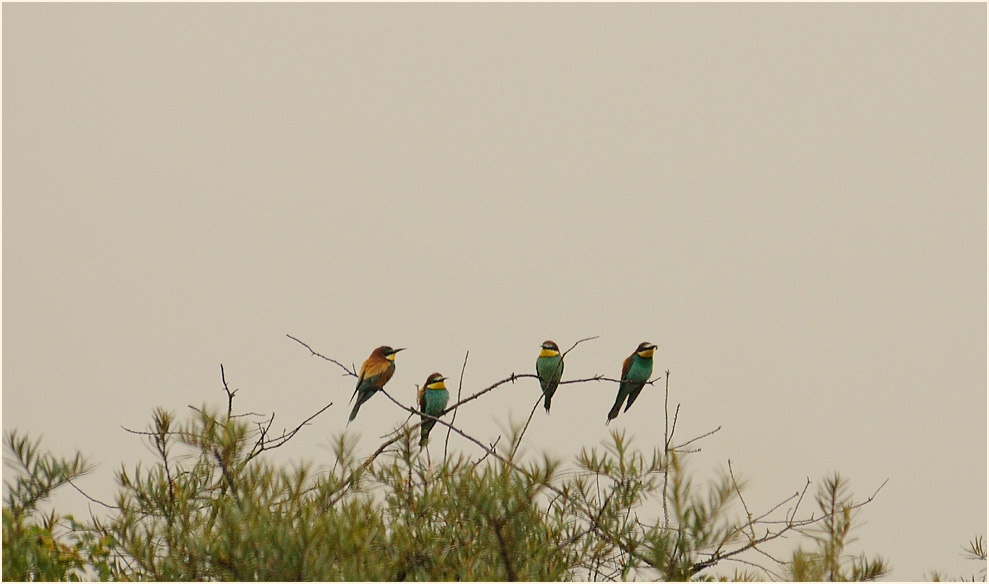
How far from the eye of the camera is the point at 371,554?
1644 millimetres

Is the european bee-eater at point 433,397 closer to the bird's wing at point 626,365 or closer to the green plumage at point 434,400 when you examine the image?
the green plumage at point 434,400

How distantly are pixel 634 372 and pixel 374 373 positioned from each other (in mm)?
1157

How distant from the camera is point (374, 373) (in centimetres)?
401

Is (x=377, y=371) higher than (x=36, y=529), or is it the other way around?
(x=377, y=371)

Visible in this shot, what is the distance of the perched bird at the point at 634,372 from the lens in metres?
3.88

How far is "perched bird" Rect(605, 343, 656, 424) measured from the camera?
388cm

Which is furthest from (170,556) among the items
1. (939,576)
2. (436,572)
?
(939,576)

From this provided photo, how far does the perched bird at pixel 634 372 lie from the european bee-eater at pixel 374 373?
1013 mm

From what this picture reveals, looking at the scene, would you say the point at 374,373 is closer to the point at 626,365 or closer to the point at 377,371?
the point at 377,371

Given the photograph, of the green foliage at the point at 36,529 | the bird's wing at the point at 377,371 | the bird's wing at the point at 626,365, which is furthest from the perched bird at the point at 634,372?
the green foliage at the point at 36,529

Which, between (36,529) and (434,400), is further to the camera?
(434,400)

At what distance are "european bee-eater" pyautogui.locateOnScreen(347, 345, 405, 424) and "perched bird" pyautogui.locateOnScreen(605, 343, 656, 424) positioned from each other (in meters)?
1.01

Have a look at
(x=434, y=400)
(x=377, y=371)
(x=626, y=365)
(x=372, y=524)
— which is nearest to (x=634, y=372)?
(x=626, y=365)

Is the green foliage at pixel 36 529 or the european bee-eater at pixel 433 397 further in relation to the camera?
the european bee-eater at pixel 433 397
